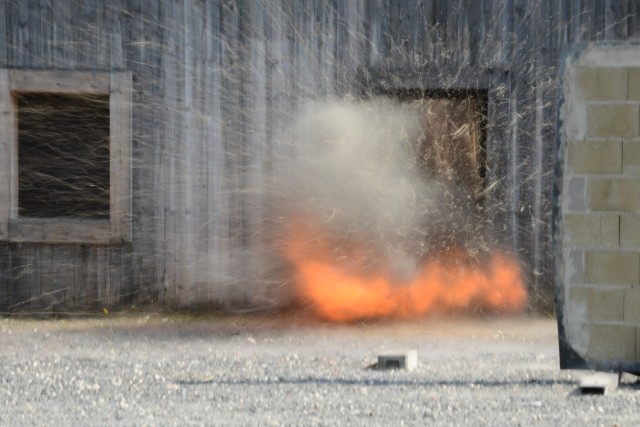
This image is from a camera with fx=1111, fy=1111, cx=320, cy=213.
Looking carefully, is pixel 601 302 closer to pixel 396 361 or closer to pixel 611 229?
pixel 611 229

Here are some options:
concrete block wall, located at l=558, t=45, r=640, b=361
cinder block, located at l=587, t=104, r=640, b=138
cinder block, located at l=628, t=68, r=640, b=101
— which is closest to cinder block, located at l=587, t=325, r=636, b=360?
concrete block wall, located at l=558, t=45, r=640, b=361

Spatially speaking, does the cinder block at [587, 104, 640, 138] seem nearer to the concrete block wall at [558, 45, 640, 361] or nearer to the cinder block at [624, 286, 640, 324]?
the concrete block wall at [558, 45, 640, 361]

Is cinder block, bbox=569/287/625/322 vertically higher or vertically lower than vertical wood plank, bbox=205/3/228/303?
lower

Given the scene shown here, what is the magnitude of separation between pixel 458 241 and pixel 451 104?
1312 mm

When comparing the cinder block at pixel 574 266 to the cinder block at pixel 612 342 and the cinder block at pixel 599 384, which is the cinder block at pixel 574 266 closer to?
the cinder block at pixel 612 342

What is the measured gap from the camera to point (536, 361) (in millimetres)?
7680

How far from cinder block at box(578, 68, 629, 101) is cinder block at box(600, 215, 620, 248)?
24.4 inches

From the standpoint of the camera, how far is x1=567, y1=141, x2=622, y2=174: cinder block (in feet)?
18.8

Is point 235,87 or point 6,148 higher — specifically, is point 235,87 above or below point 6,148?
above

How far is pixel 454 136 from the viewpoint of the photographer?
1056 cm

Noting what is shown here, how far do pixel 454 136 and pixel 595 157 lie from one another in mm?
4835

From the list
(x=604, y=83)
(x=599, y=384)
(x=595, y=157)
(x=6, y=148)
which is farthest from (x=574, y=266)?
(x=6, y=148)

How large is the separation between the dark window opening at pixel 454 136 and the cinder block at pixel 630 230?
15.4ft

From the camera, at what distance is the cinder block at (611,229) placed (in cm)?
574
